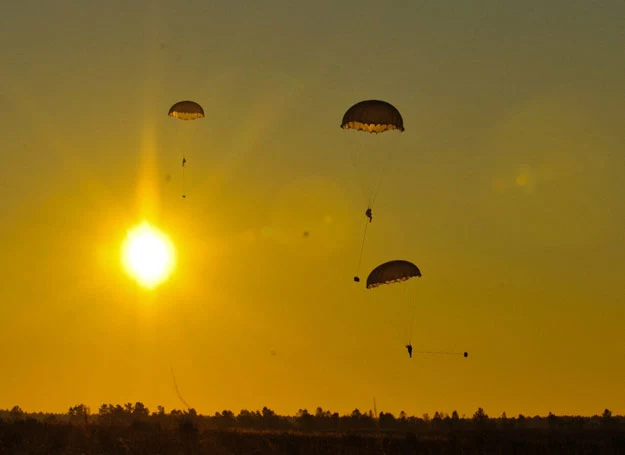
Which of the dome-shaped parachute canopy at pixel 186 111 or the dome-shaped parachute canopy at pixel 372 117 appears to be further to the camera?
the dome-shaped parachute canopy at pixel 186 111

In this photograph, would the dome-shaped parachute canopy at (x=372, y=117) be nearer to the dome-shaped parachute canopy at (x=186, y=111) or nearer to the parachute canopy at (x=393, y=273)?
the parachute canopy at (x=393, y=273)

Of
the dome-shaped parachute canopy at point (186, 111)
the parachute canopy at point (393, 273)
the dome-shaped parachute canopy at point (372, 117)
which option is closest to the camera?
the dome-shaped parachute canopy at point (372, 117)

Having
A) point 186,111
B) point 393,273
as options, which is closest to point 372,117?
point 393,273

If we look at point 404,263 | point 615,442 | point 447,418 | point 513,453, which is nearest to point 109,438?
point 404,263

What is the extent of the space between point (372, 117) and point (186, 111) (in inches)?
480

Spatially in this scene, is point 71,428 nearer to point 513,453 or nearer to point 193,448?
point 193,448

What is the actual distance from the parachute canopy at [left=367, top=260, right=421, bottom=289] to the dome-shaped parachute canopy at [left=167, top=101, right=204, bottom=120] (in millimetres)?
12635

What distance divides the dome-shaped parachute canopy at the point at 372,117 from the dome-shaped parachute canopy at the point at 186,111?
10328mm

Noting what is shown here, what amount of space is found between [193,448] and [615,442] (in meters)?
31.6

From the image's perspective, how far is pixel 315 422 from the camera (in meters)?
146

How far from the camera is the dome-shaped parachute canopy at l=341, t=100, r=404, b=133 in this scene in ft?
164

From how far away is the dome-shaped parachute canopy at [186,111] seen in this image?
58062mm

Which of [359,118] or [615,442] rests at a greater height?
[359,118]

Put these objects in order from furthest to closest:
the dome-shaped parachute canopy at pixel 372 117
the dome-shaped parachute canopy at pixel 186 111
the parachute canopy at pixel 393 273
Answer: the dome-shaped parachute canopy at pixel 186 111 → the parachute canopy at pixel 393 273 → the dome-shaped parachute canopy at pixel 372 117
